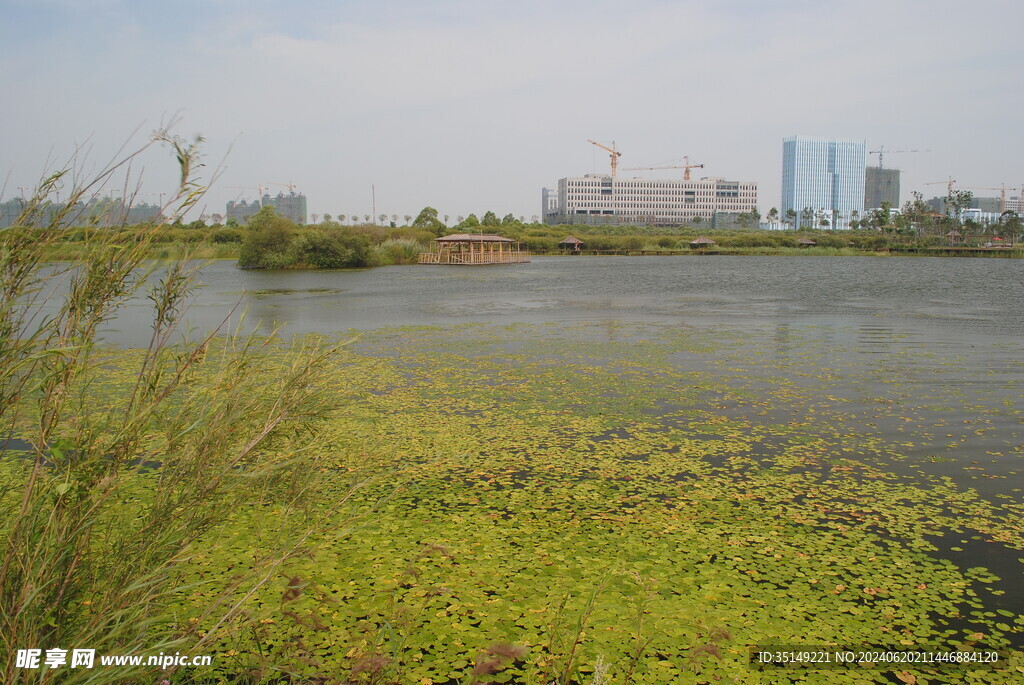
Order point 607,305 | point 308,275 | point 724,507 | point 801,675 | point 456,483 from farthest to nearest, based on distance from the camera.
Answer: point 308,275 < point 607,305 < point 456,483 < point 724,507 < point 801,675

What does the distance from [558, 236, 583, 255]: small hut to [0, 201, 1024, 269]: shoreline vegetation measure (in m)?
0.39

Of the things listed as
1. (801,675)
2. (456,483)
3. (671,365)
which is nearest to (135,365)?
(456,483)

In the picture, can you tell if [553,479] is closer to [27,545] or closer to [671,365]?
[27,545]

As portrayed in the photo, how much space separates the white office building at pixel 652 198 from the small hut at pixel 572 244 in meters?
68.8

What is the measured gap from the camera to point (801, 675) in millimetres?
2971

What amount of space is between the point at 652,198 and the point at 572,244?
7790 cm

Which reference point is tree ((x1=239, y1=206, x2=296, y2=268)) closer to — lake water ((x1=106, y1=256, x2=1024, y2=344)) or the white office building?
lake water ((x1=106, y1=256, x2=1024, y2=344))

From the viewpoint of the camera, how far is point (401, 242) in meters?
47.6

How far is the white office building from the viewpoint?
5384 inches

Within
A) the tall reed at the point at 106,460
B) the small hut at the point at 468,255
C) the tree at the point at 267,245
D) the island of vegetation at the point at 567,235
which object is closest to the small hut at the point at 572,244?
the island of vegetation at the point at 567,235

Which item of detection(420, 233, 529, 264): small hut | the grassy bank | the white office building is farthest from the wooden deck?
the white office building

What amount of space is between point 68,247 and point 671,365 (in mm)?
8409

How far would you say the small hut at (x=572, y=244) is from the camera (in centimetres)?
6625

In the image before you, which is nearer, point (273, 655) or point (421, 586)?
point (273, 655)
